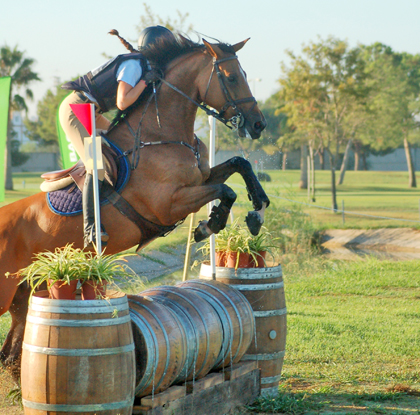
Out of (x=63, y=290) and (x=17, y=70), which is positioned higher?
(x=17, y=70)

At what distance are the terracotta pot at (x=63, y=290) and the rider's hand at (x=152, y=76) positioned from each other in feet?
6.04

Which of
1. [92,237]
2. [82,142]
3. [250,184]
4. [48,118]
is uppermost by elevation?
[48,118]

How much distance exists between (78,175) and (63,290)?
4.57 feet

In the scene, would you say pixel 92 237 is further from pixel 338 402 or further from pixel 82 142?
pixel 338 402

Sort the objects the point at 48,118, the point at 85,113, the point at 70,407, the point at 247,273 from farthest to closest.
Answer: the point at 48,118
the point at 247,273
the point at 85,113
the point at 70,407

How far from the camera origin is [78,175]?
13.9ft

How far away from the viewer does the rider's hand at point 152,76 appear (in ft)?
14.3

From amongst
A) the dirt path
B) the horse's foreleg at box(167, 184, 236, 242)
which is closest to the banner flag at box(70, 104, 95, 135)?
the horse's foreleg at box(167, 184, 236, 242)

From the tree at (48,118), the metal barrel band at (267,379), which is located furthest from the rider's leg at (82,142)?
the tree at (48,118)

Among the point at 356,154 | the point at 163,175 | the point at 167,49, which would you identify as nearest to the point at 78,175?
the point at 163,175

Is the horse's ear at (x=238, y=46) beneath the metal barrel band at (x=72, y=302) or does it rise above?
above

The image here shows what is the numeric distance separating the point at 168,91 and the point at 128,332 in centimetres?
204

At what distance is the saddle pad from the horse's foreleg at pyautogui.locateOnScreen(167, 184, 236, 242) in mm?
380

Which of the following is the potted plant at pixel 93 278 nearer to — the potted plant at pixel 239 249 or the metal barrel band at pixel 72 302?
the metal barrel band at pixel 72 302
